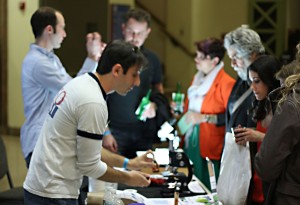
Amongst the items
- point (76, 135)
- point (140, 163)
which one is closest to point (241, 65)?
point (140, 163)

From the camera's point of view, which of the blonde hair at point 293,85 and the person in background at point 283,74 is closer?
the blonde hair at point 293,85

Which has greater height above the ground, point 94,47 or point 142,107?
point 94,47

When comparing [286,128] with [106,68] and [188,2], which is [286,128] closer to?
[106,68]

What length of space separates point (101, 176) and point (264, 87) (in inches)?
40.9

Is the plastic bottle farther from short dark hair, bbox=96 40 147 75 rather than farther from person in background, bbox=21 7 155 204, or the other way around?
person in background, bbox=21 7 155 204

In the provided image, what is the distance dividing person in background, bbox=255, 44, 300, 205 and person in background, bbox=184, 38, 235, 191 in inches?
55.5

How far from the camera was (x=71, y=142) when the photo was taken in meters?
2.07

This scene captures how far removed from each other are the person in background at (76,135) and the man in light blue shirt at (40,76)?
38.2 inches

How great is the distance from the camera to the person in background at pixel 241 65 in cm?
299

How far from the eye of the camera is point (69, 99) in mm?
2049

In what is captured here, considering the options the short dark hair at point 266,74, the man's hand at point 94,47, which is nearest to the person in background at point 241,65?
the short dark hair at point 266,74

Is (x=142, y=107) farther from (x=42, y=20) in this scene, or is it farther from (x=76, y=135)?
(x=76, y=135)

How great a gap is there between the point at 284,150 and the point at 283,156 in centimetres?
3

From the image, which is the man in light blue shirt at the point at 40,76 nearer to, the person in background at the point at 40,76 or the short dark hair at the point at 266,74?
the person in background at the point at 40,76
